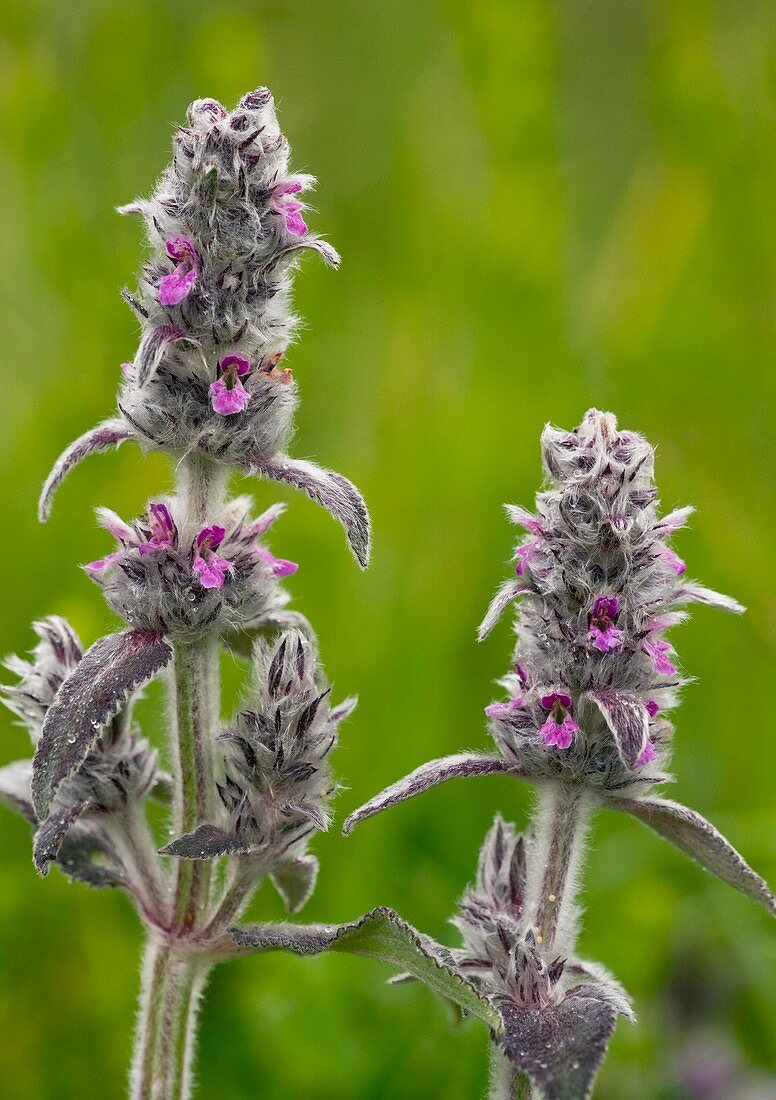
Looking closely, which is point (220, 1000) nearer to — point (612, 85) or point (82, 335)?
point (82, 335)

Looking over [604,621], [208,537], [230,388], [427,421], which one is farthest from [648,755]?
[427,421]

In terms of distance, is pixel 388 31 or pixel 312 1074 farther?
pixel 388 31

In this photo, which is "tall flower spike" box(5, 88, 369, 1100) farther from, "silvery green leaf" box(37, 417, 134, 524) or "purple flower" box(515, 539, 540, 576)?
"purple flower" box(515, 539, 540, 576)

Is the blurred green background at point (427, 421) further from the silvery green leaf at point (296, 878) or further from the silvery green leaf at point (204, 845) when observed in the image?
the silvery green leaf at point (204, 845)

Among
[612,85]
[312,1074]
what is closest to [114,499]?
[312,1074]

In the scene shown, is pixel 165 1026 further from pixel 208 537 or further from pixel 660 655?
pixel 660 655

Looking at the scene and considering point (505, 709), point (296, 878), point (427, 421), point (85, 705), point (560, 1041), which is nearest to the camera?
point (560, 1041)

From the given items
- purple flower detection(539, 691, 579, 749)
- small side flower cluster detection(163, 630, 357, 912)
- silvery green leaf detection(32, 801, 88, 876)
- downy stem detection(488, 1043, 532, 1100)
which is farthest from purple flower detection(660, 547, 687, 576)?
silvery green leaf detection(32, 801, 88, 876)
